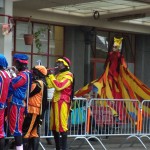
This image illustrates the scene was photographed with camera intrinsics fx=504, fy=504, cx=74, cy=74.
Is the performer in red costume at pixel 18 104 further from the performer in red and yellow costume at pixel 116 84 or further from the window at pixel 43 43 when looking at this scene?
the window at pixel 43 43

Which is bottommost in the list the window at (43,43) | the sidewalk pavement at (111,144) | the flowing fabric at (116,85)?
the sidewalk pavement at (111,144)

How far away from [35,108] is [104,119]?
2.74 meters

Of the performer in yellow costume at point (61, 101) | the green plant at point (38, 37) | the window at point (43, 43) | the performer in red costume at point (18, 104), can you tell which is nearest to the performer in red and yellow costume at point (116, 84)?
the performer in yellow costume at point (61, 101)

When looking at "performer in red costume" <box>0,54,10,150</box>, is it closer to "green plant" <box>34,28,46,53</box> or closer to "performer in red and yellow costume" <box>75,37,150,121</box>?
"performer in red and yellow costume" <box>75,37,150,121</box>

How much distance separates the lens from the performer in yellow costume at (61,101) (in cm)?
998

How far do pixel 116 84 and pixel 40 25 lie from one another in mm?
5156

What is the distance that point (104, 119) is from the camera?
11.8m

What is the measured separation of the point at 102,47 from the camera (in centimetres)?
2008

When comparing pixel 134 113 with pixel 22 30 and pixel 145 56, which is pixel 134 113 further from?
pixel 145 56

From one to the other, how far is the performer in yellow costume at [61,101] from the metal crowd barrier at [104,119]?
21.2 inches

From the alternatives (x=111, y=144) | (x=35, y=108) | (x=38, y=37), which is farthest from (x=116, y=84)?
(x=35, y=108)

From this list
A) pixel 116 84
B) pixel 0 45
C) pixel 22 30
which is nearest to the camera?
pixel 0 45

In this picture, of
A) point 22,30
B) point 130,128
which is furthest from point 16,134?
point 22,30

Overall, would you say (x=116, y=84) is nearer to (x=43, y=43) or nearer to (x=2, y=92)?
(x=43, y=43)
